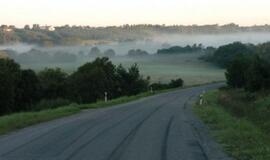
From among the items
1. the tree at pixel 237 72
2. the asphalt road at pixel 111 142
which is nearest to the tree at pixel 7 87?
the tree at pixel 237 72

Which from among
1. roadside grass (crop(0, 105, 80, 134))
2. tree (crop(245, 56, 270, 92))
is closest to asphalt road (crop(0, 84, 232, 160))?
roadside grass (crop(0, 105, 80, 134))

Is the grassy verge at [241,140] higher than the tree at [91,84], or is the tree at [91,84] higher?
the grassy verge at [241,140]

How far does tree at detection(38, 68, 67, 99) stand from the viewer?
322 ft

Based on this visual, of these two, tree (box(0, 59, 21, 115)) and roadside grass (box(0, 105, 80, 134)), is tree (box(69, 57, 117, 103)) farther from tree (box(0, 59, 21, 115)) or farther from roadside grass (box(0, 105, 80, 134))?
roadside grass (box(0, 105, 80, 134))

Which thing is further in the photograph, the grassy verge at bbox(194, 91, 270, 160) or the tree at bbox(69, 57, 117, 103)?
the tree at bbox(69, 57, 117, 103)

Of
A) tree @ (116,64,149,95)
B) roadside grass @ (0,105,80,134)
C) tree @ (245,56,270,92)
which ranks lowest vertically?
tree @ (116,64,149,95)

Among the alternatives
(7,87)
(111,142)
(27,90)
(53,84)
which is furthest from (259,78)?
(111,142)

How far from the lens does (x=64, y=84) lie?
10356cm

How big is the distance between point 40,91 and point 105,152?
3064 inches

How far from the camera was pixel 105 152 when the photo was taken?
15.5 m

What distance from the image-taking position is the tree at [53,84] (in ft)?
322

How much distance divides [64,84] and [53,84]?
9.74ft

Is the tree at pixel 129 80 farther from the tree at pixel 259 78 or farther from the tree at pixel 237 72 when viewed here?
the tree at pixel 259 78

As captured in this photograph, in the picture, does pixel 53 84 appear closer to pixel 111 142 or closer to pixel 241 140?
pixel 111 142
